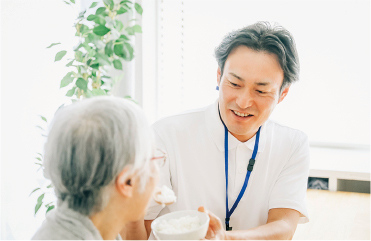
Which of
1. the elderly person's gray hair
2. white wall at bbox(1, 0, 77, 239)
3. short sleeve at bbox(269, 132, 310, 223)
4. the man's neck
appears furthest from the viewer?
white wall at bbox(1, 0, 77, 239)

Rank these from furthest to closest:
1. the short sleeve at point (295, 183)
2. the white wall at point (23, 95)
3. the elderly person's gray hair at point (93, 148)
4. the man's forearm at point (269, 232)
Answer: the white wall at point (23, 95), the short sleeve at point (295, 183), the man's forearm at point (269, 232), the elderly person's gray hair at point (93, 148)

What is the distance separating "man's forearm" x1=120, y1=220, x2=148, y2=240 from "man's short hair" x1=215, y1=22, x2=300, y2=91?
0.83 metres

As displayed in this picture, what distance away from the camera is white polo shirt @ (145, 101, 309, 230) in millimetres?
1872

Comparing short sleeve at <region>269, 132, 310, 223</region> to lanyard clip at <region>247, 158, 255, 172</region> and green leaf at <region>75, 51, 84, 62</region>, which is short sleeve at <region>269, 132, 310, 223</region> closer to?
lanyard clip at <region>247, 158, 255, 172</region>

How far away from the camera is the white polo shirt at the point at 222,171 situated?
6.14 ft

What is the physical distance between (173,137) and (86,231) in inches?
35.3

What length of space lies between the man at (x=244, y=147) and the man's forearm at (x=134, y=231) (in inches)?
3.8

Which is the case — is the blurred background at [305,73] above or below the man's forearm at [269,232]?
above

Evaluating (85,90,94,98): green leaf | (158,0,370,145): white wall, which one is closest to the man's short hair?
(85,90,94,98): green leaf

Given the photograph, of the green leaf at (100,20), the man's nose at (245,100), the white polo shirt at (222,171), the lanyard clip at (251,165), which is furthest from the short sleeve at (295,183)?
the green leaf at (100,20)

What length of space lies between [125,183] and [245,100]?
0.78 metres

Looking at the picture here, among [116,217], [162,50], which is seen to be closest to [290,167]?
[116,217]

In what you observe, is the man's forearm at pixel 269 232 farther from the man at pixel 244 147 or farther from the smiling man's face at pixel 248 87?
the smiling man's face at pixel 248 87

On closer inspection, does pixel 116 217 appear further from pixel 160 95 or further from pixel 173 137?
pixel 160 95
